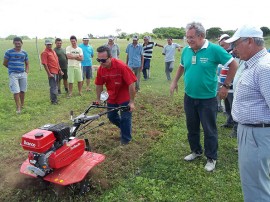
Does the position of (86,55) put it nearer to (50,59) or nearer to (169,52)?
(50,59)

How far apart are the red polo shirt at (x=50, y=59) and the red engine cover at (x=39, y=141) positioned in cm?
532

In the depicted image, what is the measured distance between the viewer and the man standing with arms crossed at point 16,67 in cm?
741

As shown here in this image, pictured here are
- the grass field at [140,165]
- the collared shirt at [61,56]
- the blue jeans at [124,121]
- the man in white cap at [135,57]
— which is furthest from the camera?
the man in white cap at [135,57]

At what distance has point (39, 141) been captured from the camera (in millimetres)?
3236

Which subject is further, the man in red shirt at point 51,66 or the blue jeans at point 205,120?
the man in red shirt at point 51,66

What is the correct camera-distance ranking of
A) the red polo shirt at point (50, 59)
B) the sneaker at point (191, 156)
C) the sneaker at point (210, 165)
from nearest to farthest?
the sneaker at point (210, 165) → the sneaker at point (191, 156) → the red polo shirt at point (50, 59)

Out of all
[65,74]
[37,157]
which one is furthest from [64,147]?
[65,74]

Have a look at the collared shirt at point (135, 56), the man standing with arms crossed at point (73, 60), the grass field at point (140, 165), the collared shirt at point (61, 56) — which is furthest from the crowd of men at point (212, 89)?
the collared shirt at point (135, 56)

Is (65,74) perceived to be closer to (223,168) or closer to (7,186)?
(7,186)

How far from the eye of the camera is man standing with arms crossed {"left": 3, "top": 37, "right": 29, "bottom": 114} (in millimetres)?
7407

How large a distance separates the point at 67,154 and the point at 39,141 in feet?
1.54

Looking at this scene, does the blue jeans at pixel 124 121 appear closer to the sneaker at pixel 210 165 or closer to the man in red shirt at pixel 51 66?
the sneaker at pixel 210 165

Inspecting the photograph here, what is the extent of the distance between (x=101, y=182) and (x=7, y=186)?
1299 mm

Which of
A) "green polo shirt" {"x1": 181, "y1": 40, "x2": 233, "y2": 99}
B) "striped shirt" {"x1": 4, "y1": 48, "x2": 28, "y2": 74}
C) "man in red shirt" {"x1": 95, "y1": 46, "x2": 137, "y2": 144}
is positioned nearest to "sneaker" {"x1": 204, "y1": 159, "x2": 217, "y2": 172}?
"green polo shirt" {"x1": 181, "y1": 40, "x2": 233, "y2": 99}
